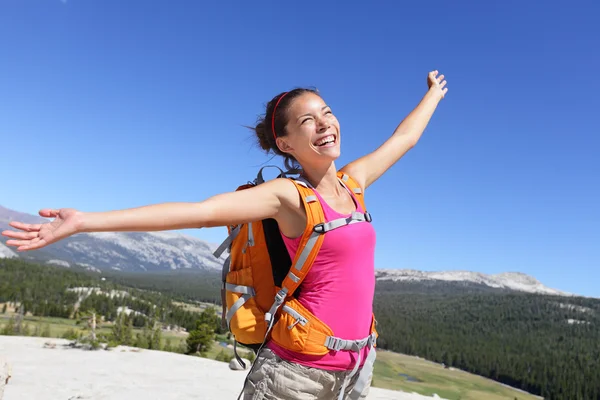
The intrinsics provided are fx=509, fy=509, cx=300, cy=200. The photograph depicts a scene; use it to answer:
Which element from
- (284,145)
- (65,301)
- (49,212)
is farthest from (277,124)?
(65,301)

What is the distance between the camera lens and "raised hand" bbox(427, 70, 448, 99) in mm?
4348

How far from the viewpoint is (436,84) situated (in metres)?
4.40

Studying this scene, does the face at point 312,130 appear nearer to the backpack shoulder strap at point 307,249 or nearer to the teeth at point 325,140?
the teeth at point 325,140

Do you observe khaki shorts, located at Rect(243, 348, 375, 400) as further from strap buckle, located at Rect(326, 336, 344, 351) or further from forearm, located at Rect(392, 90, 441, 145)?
forearm, located at Rect(392, 90, 441, 145)

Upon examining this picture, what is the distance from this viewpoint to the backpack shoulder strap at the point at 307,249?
246 cm

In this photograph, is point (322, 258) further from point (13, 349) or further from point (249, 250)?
point (13, 349)

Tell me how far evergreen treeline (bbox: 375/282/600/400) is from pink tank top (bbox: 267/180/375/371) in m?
99.6

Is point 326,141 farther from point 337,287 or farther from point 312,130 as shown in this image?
point 337,287

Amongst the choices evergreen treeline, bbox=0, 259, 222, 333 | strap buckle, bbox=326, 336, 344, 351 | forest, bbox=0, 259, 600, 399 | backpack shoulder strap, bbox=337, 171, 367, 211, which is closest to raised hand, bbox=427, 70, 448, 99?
backpack shoulder strap, bbox=337, 171, 367, 211

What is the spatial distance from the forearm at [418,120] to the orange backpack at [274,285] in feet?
4.38

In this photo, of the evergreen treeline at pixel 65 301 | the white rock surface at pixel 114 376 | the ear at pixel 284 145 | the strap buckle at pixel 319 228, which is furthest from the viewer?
the evergreen treeline at pixel 65 301

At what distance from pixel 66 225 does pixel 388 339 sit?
404ft

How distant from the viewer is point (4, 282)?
10150cm

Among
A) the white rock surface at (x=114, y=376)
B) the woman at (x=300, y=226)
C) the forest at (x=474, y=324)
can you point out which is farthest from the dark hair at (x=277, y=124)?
the forest at (x=474, y=324)
